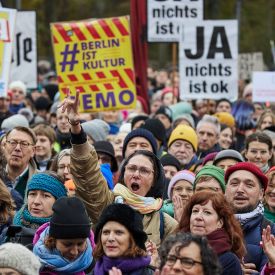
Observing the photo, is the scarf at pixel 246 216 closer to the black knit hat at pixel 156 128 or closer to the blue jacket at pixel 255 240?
the blue jacket at pixel 255 240

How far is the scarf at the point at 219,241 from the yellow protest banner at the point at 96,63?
7345 mm

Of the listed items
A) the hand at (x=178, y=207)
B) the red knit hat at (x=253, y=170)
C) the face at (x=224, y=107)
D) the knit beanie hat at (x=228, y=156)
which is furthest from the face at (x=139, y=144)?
the face at (x=224, y=107)

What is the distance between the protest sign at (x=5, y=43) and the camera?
1417 centimetres

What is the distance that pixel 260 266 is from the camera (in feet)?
30.5

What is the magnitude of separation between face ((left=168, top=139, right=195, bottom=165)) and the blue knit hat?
4.29 meters

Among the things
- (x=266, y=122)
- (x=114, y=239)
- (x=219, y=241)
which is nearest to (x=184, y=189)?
(x=219, y=241)

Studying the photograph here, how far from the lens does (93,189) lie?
9344 millimetres

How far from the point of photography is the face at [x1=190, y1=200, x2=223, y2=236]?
336 inches

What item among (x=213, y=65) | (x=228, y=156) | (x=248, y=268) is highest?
(x=213, y=65)

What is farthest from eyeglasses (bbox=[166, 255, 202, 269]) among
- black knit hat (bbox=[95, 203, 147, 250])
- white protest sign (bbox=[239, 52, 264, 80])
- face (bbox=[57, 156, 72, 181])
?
white protest sign (bbox=[239, 52, 264, 80])

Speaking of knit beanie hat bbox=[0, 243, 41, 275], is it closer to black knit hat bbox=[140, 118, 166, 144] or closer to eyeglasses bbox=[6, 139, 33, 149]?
eyeglasses bbox=[6, 139, 33, 149]

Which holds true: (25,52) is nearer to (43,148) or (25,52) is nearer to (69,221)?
(43,148)

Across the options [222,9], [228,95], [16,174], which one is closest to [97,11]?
[222,9]

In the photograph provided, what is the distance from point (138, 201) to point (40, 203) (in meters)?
0.70
